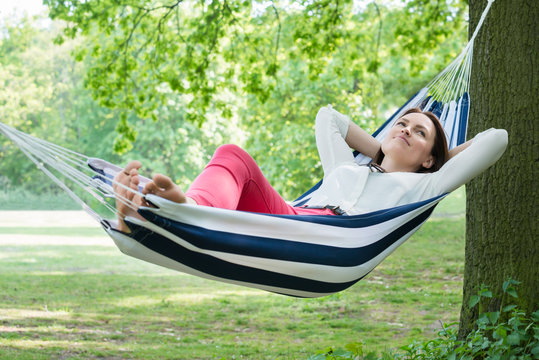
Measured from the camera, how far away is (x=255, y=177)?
2062 millimetres

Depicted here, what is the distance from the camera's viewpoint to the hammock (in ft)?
5.25

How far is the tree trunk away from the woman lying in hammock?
0.24m

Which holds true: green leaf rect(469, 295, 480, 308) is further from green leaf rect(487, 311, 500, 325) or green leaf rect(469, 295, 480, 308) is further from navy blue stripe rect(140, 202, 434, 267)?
navy blue stripe rect(140, 202, 434, 267)

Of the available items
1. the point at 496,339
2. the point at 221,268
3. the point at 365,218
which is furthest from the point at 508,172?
the point at 221,268

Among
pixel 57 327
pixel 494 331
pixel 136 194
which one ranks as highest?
pixel 136 194

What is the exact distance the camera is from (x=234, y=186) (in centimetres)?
193

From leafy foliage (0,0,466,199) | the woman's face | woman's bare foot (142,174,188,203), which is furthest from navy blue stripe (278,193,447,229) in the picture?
leafy foliage (0,0,466,199)

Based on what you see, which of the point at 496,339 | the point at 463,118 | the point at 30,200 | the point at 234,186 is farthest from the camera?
the point at 30,200

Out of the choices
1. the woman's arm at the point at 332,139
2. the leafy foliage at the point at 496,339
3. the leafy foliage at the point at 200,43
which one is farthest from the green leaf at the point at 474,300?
the leafy foliage at the point at 200,43

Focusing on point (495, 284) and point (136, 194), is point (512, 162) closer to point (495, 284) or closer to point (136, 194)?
point (495, 284)

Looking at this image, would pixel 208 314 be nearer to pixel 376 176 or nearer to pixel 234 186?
pixel 376 176

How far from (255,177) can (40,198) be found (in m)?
23.9

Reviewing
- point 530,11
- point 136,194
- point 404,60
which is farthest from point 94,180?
point 404,60

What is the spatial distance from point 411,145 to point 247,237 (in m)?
0.94
